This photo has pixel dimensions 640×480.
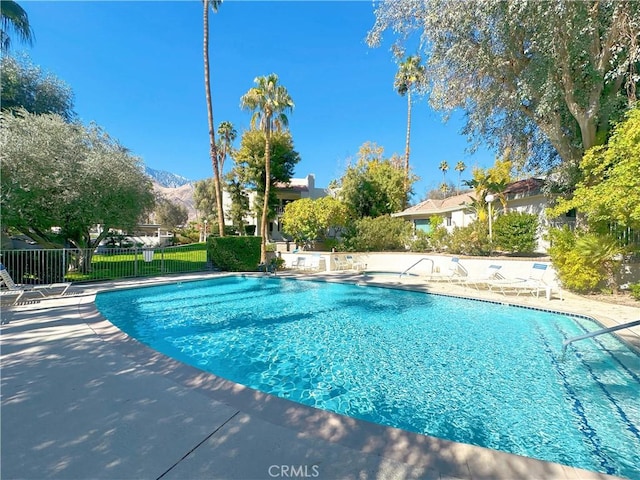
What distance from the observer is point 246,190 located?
3228cm

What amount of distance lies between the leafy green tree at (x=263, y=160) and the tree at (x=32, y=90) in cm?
1392

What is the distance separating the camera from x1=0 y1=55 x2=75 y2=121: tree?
48.2ft

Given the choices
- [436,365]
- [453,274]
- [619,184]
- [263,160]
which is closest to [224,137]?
[263,160]

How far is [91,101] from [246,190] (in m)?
15.5

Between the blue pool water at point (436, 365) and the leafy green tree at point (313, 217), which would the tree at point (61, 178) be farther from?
the leafy green tree at point (313, 217)

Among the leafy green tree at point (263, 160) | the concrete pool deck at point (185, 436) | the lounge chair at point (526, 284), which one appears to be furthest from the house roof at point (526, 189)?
the leafy green tree at point (263, 160)

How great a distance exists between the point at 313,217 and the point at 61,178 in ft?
49.5

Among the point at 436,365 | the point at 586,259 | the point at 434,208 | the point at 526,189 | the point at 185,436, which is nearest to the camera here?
the point at 185,436

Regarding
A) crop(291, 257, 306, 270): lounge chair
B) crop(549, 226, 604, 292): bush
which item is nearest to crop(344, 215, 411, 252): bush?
crop(291, 257, 306, 270): lounge chair

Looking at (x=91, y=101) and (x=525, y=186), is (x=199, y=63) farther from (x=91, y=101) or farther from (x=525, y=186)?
(x=525, y=186)

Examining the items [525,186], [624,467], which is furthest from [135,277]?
[525,186]

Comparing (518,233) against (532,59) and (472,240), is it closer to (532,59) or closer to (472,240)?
(472,240)

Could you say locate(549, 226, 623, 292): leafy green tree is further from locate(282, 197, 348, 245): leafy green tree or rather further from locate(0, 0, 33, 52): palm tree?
locate(0, 0, 33, 52): palm tree

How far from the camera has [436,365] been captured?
5793 mm
